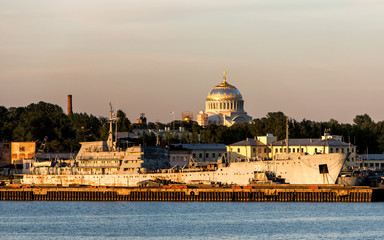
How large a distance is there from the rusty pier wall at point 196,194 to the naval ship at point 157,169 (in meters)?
7.60

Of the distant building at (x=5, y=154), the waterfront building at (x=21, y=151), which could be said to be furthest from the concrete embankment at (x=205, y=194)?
the distant building at (x=5, y=154)

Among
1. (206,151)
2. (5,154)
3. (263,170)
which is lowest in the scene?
(263,170)

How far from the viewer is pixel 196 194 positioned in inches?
4259

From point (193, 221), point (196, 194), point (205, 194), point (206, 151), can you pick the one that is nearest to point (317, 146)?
point (206, 151)

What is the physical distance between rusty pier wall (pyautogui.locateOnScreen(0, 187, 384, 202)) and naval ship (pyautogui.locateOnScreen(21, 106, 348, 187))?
760cm

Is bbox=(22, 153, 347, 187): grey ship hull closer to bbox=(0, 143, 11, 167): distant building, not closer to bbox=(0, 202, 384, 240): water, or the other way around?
bbox=(0, 202, 384, 240): water

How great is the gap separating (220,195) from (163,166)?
875 inches

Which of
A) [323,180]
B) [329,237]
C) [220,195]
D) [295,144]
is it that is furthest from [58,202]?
[295,144]

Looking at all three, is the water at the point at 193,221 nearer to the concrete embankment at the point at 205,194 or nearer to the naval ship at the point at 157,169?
the concrete embankment at the point at 205,194

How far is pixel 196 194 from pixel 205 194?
102 cm

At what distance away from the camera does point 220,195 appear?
108 metres

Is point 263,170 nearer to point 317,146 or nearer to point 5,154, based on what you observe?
point 317,146

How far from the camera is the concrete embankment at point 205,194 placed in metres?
104

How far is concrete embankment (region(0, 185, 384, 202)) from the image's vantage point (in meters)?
104
